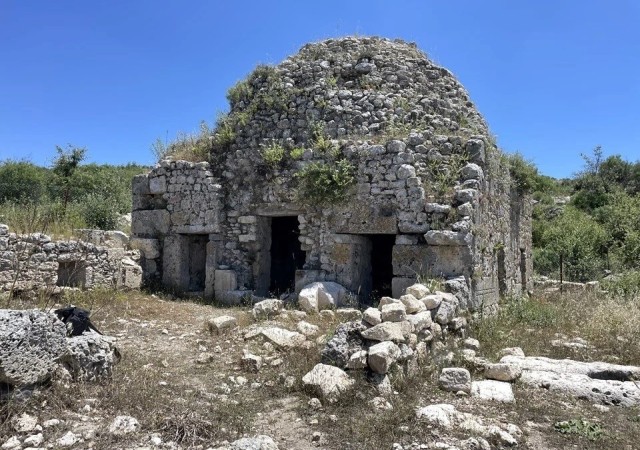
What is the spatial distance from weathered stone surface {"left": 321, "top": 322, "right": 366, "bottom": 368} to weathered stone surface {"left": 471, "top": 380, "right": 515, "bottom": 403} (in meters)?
1.36

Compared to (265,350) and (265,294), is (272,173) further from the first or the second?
(265,350)

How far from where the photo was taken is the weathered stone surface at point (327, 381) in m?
4.98

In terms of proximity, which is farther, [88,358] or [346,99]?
[346,99]

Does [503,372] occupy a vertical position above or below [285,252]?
below

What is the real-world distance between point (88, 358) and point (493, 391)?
4.38 m

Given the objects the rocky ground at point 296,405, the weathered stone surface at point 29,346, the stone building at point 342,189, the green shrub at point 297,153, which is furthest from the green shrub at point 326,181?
the weathered stone surface at point 29,346

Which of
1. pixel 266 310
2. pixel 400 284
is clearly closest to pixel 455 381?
pixel 400 284

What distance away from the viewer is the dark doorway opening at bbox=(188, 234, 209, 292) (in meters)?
11.8

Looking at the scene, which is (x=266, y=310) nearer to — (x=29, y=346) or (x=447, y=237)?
(x=447, y=237)

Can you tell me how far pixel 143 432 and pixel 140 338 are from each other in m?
3.60

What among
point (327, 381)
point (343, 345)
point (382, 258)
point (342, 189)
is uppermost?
point (342, 189)

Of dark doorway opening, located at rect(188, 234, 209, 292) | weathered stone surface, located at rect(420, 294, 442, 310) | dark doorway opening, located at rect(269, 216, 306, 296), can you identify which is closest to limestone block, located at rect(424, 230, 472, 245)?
weathered stone surface, located at rect(420, 294, 442, 310)

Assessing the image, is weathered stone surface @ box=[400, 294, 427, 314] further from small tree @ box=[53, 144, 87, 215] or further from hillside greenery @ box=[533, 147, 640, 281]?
small tree @ box=[53, 144, 87, 215]

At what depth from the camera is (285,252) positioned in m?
13.1
